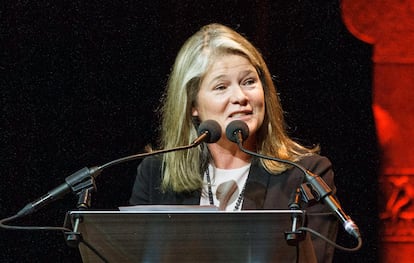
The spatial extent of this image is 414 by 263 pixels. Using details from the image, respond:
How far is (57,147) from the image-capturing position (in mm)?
2934

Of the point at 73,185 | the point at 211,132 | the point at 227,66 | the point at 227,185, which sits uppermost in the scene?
the point at 227,66

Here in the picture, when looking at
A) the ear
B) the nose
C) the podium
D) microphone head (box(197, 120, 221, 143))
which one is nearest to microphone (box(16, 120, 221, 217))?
the podium

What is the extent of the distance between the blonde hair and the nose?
0.42ft

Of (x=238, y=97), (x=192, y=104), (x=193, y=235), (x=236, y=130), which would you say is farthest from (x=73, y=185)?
(x=192, y=104)

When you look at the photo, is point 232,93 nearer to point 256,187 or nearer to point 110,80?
point 256,187

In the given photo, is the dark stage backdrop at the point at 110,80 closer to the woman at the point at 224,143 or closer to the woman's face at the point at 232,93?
the woman at the point at 224,143

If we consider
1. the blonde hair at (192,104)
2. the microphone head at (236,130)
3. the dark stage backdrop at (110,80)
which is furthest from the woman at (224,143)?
the dark stage backdrop at (110,80)

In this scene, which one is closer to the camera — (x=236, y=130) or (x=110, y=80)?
(x=236, y=130)

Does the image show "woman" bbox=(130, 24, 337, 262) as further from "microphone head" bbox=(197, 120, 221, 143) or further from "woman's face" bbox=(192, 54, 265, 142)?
"microphone head" bbox=(197, 120, 221, 143)

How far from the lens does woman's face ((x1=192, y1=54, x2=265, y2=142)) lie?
7.36ft

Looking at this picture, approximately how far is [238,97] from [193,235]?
31.5 inches

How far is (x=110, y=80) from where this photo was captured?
2.95 m

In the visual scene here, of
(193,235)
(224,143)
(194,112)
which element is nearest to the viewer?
(193,235)

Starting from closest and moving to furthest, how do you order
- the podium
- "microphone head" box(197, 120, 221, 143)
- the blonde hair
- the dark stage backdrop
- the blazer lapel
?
the podium → "microphone head" box(197, 120, 221, 143) → the blazer lapel → the blonde hair → the dark stage backdrop
